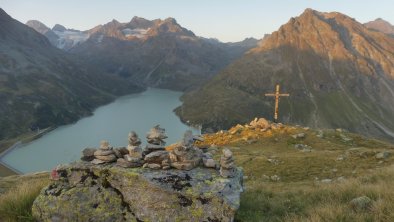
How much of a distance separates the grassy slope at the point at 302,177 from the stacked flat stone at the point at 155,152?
3.48 meters

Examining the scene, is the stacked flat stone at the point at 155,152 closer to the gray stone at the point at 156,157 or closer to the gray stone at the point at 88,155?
the gray stone at the point at 156,157

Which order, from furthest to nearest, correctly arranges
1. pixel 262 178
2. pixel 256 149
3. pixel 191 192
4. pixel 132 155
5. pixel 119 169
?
pixel 256 149
pixel 262 178
pixel 132 155
pixel 119 169
pixel 191 192

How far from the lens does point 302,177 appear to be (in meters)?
28.1

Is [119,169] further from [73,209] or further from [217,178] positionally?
[217,178]

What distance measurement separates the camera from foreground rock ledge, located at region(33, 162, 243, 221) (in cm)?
1194

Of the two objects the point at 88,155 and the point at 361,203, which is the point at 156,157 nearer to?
the point at 88,155

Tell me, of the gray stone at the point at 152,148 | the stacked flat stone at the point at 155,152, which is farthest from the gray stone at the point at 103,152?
the gray stone at the point at 152,148

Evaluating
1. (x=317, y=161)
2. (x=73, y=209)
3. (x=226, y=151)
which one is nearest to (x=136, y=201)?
(x=73, y=209)

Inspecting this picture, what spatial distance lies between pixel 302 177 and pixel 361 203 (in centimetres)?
1572

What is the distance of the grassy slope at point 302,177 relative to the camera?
504 inches

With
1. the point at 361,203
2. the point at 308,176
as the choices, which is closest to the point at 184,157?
the point at 361,203

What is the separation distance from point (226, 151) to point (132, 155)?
361 cm

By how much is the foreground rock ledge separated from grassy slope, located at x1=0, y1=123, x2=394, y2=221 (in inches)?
52.7

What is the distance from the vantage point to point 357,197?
13812mm
